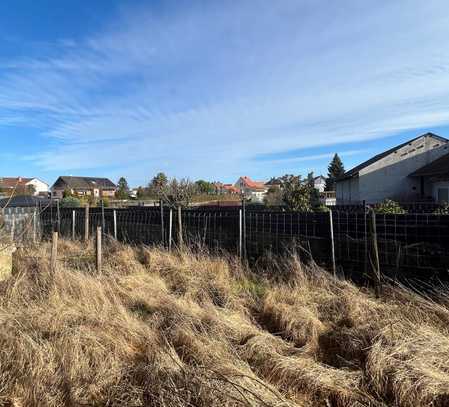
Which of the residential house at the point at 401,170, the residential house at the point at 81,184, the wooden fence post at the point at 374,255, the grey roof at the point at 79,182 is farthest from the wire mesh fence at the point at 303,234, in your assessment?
the grey roof at the point at 79,182

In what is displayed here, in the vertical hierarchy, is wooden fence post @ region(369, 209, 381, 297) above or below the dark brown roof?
below

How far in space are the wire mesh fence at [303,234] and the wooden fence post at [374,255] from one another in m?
0.24

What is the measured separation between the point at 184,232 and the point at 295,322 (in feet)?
18.6

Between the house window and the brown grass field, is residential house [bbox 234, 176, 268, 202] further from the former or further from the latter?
the house window

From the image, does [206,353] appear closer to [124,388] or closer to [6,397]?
[124,388]

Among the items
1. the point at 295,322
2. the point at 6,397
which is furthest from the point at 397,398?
the point at 6,397

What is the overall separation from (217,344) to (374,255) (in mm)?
3109

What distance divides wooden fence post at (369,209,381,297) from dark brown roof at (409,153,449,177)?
19.6 m

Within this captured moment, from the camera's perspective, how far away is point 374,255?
566 cm

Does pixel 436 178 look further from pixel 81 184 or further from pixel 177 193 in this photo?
pixel 81 184

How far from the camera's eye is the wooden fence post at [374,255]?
5.45 meters

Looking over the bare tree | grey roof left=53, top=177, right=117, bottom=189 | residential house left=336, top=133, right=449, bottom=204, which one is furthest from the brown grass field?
grey roof left=53, top=177, right=117, bottom=189

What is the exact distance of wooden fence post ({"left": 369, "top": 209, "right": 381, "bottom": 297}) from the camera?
5452 millimetres

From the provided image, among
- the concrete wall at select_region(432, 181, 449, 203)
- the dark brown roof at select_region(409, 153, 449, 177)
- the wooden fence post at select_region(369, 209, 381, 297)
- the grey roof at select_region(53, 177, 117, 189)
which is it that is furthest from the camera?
the grey roof at select_region(53, 177, 117, 189)
